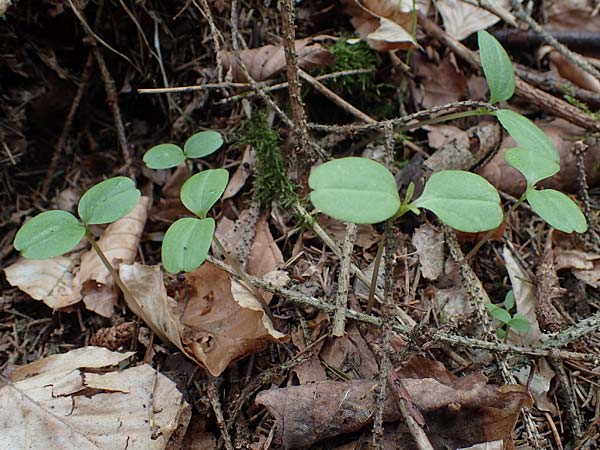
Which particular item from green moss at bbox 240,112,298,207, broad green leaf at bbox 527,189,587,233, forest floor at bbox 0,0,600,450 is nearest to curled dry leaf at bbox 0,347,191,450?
forest floor at bbox 0,0,600,450

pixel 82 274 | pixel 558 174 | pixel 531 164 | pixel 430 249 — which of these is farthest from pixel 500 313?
pixel 82 274

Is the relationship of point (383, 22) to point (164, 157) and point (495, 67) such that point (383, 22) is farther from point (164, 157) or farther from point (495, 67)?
point (164, 157)

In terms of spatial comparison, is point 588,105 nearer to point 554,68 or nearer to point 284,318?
point 554,68

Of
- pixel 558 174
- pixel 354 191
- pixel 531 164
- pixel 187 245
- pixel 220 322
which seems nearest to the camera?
pixel 354 191

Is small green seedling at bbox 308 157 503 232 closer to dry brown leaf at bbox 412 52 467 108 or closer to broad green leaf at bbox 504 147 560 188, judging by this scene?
broad green leaf at bbox 504 147 560 188

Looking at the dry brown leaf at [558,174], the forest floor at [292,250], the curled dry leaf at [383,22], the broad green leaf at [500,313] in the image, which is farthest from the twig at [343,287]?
the curled dry leaf at [383,22]

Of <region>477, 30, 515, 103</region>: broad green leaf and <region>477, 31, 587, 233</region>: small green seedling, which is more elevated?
<region>477, 30, 515, 103</region>: broad green leaf

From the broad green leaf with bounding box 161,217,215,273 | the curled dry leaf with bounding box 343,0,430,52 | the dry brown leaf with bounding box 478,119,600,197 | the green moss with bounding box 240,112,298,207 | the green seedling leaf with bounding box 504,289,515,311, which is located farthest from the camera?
the curled dry leaf with bounding box 343,0,430,52
